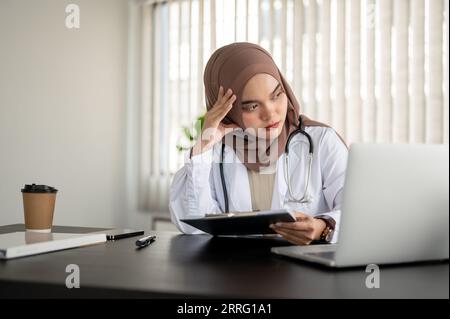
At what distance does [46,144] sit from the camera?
11.7ft

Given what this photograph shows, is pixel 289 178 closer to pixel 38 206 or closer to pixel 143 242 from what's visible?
pixel 143 242

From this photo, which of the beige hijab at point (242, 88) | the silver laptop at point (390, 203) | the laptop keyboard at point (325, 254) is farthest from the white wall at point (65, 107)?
the silver laptop at point (390, 203)

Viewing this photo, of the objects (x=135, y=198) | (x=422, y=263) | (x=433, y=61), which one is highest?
(x=433, y=61)

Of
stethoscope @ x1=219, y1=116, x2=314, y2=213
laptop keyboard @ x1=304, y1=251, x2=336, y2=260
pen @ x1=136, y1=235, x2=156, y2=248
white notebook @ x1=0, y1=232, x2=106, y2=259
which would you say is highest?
stethoscope @ x1=219, y1=116, x2=314, y2=213

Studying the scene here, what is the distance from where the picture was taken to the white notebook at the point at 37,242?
40.6 inches

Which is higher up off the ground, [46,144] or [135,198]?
[46,144]

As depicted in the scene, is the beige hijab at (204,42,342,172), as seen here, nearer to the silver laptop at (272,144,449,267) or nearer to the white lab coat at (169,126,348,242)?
the white lab coat at (169,126,348,242)

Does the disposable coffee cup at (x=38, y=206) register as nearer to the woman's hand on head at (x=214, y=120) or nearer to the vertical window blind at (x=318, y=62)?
the woman's hand on head at (x=214, y=120)

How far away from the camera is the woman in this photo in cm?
170

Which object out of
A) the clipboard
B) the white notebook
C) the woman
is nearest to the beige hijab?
the woman
